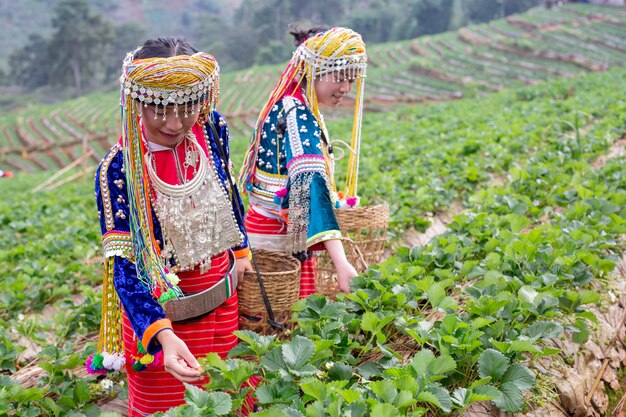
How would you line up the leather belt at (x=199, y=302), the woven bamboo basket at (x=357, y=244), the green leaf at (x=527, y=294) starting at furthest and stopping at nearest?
the woven bamboo basket at (x=357, y=244) → the green leaf at (x=527, y=294) → the leather belt at (x=199, y=302)

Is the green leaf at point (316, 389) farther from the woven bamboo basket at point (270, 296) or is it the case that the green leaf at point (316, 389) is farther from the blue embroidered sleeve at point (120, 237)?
the woven bamboo basket at point (270, 296)

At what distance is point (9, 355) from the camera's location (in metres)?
3.23

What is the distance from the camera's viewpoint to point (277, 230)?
3.09m

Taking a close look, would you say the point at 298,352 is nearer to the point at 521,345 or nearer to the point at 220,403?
the point at 220,403

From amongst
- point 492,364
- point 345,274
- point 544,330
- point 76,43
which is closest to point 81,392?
point 345,274

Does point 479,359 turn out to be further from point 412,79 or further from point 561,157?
point 412,79

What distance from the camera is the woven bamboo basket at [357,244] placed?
340 centimetres

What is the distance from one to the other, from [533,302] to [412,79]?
38.3m

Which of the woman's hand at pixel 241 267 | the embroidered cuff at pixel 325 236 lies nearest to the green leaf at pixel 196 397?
the woman's hand at pixel 241 267

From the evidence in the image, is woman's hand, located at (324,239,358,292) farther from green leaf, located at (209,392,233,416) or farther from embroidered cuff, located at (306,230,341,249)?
green leaf, located at (209,392,233,416)

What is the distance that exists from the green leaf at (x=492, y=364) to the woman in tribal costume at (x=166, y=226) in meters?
0.96

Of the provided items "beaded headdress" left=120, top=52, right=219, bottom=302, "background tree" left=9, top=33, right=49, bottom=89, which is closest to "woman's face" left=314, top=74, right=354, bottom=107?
"beaded headdress" left=120, top=52, right=219, bottom=302

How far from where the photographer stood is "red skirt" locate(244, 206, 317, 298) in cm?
309

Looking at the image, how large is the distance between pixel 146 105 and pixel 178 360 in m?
0.85
